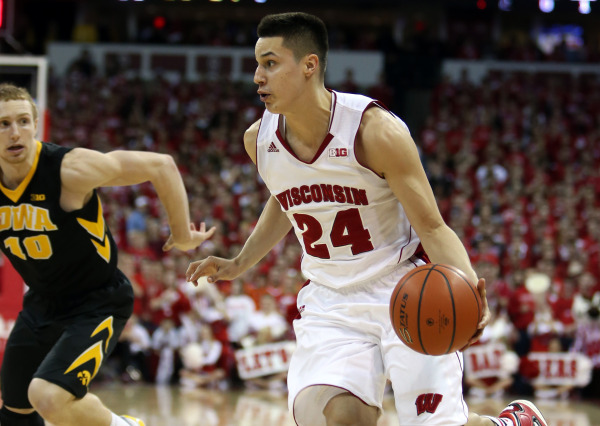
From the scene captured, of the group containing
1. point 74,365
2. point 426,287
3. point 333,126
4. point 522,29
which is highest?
point 522,29

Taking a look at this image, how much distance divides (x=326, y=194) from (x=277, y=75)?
0.54m

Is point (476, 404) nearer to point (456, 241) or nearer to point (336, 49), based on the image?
point (456, 241)

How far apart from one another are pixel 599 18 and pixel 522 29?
6.87 feet

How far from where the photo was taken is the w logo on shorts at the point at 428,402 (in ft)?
10.8

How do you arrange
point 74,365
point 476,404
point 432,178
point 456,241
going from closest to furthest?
point 456,241
point 74,365
point 476,404
point 432,178

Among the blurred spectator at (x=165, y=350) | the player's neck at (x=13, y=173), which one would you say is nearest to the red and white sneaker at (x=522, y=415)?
the player's neck at (x=13, y=173)

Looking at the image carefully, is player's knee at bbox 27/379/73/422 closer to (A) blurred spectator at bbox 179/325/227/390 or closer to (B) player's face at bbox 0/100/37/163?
(B) player's face at bbox 0/100/37/163

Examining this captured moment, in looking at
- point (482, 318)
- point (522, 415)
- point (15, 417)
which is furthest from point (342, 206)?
point (15, 417)

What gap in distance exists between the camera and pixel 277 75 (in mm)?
3480

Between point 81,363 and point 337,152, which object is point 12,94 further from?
point 337,152

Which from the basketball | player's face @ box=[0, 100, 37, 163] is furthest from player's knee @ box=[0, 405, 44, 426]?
the basketball

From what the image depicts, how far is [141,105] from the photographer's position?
17.5m

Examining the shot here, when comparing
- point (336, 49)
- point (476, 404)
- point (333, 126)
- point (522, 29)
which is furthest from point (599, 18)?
point (333, 126)

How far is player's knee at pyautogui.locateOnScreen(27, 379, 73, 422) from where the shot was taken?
395 centimetres
